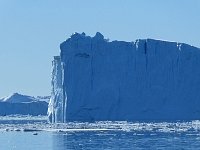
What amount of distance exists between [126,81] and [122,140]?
14.5 m

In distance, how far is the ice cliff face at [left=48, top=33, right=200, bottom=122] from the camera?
37250mm

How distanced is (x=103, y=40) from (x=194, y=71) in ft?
18.6

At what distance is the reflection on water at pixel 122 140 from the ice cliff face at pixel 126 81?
28.2 feet

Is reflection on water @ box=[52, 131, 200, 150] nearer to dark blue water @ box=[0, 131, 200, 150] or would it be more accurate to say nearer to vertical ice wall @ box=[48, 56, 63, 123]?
dark blue water @ box=[0, 131, 200, 150]

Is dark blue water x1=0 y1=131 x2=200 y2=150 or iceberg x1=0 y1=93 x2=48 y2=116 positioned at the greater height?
iceberg x1=0 y1=93 x2=48 y2=116

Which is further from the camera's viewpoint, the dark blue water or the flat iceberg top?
the flat iceberg top

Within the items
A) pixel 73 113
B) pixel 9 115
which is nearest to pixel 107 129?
pixel 73 113

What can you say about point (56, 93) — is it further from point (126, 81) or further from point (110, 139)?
point (110, 139)

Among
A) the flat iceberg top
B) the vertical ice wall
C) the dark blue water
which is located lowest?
the dark blue water

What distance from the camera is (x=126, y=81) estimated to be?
1500 inches

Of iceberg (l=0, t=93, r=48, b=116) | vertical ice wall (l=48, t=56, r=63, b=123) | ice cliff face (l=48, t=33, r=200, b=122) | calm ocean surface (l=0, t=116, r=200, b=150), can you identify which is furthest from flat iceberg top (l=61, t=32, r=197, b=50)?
iceberg (l=0, t=93, r=48, b=116)

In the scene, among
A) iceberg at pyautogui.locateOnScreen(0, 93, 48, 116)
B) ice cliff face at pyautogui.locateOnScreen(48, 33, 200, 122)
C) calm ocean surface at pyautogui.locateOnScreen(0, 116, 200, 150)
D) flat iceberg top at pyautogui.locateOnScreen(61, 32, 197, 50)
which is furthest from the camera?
iceberg at pyautogui.locateOnScreen(0, 93, 48, 116)

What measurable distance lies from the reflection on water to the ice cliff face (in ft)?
28.2

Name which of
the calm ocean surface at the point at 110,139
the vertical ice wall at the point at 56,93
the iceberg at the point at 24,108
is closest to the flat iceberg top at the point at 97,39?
the vertical ice wall at the point at 56,93
